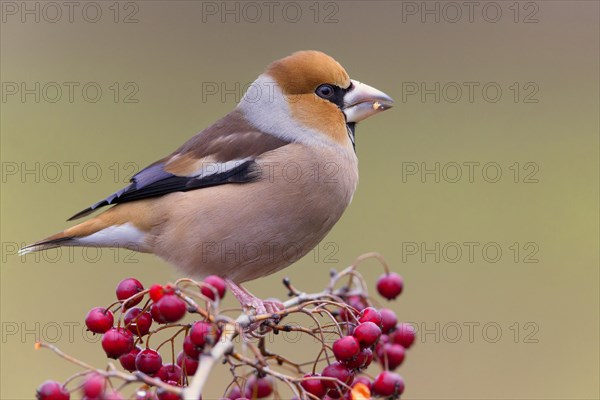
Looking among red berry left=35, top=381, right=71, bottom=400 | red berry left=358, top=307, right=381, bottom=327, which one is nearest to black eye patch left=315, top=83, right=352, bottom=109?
red berry left=358, top=307, right=381, bottom=327

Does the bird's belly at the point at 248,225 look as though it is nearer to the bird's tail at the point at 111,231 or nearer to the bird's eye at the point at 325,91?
the bird's tail at the point at 111,231

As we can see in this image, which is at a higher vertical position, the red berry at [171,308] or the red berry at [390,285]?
the red berry at [171,308]

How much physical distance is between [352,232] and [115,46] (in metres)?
2.32

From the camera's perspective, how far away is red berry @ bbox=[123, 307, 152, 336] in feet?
7.15

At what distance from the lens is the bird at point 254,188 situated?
291 centimetres

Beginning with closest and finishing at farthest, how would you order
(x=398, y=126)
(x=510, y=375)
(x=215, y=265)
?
(x=215, y=265)
(x=510, y=375)
(x=398, y=126)

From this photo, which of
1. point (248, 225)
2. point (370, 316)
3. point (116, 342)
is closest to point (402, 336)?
point (370, 316)

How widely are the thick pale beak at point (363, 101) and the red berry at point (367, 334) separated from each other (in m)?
1.16

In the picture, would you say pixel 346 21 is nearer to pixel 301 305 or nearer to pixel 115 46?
pixel 115 46

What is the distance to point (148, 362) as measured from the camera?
2.13m

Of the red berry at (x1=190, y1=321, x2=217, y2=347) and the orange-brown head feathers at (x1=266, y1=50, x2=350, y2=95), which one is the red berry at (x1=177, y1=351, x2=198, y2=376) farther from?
the orange-brown head feathers at (x1=266, y1=50, x2=350, y2=95)

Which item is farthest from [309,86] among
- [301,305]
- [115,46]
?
[115,46]

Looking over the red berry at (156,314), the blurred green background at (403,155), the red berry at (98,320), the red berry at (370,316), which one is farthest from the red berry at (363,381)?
the blurred green background at (403,155)

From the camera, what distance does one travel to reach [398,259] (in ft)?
16.6
